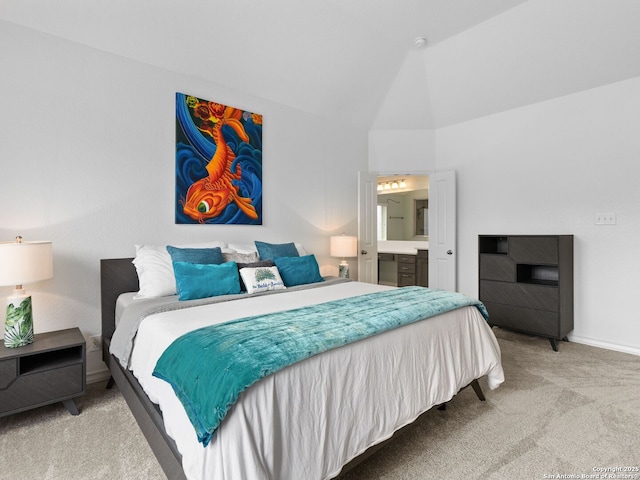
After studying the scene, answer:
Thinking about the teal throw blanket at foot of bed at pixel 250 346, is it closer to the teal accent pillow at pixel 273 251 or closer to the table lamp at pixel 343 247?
the teal accent pillow at pixel 273 251

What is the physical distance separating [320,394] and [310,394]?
5 cm

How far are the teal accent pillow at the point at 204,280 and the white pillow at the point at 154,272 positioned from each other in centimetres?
15

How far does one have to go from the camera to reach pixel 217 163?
342 cm

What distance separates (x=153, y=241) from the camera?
3.08m

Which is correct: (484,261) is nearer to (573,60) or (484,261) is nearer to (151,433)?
(573,60)

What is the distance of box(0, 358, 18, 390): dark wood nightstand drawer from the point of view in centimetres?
203

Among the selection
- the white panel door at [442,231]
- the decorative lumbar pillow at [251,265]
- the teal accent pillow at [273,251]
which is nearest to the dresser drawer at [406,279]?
the white panel door at [442,231]

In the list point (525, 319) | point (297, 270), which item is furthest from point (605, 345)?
point (297, 270)

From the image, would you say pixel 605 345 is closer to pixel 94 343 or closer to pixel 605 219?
pixel 605 219

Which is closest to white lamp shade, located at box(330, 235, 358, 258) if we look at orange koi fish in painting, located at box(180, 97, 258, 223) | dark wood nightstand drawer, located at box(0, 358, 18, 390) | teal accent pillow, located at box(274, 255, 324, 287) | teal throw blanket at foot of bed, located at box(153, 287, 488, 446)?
teal accent pillow, located at box(274, 255, 324, 287)

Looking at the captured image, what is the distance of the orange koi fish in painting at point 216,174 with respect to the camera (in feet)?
10.8

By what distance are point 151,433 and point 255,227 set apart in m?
2.30

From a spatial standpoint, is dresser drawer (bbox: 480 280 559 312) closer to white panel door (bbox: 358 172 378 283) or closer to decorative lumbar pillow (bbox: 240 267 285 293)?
white panel door (bbox: 358 172 378 283)

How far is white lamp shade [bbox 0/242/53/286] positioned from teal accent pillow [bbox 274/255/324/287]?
5.41ft
